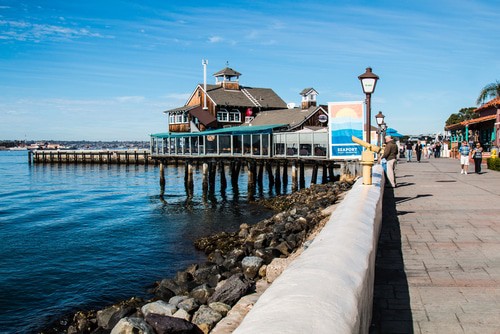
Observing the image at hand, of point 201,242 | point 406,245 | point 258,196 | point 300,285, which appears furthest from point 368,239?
point 258,196

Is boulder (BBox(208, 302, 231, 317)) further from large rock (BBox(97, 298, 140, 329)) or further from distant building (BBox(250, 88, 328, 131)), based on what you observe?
distant building (BBox(250, 88, 328, 131))

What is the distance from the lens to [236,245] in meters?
14.6

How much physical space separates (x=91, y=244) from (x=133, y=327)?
13.0 m

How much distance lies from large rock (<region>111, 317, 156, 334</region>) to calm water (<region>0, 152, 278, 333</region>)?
4890 mm

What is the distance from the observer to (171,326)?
17.8 ft

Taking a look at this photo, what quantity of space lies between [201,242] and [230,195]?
56.9ft

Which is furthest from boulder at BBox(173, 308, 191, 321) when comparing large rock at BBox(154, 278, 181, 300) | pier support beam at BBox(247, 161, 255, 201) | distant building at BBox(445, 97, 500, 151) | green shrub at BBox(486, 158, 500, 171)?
distant building at BBox(445, 97, 500, 151)

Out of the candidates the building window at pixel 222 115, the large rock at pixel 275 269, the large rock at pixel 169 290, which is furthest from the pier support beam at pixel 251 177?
the building window at pixel 222 115

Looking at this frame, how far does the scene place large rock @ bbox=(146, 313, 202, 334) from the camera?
5.38 metres

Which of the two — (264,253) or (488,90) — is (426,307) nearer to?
(264,253)

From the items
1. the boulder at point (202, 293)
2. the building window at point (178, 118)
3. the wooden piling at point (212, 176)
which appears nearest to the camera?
the boulder at point (202, 293)

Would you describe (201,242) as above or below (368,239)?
below

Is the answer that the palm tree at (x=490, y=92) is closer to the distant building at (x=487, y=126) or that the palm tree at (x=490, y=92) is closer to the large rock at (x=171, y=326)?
the distant building at (x=487, y=126)

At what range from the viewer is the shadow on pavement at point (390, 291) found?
14.7 feet
